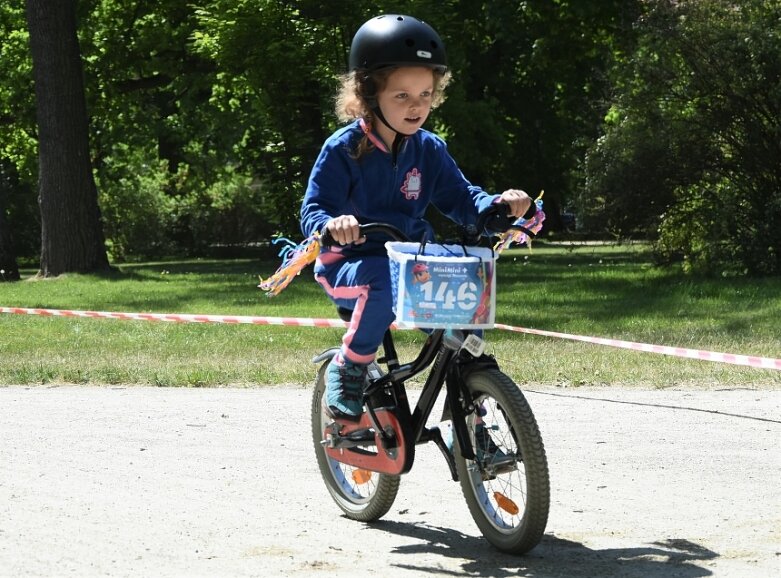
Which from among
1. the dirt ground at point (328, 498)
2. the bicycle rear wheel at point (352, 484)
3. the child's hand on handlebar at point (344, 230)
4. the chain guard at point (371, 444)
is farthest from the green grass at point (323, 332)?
the child's hand on handlebar at point (344, 230)

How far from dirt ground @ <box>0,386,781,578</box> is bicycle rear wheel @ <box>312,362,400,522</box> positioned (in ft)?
0.24

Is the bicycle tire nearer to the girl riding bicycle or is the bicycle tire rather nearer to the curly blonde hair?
the girl riding bicycle

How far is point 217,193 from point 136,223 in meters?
3.05

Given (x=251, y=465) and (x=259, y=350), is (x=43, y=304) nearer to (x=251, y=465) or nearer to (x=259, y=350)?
Answer: (x=259, y=350)

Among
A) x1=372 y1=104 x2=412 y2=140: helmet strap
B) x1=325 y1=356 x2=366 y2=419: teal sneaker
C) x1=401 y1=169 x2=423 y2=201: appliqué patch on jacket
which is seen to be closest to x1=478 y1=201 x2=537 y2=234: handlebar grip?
x1=401 y1=169 x2=423 y2=201: appliqué patch on jacket

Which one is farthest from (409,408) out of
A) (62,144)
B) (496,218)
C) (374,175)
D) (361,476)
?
(62,144)

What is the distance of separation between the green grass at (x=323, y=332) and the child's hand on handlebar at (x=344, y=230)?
5112 millimetres

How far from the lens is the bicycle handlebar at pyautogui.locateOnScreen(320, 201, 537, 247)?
4.75 m

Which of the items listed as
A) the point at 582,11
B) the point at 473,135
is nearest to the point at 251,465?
the point at 582,11

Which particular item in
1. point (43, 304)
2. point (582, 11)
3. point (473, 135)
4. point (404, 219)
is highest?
point (582, 11)

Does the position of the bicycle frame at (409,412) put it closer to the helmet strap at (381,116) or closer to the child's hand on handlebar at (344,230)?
the child's hand on handlebar at (344,230)

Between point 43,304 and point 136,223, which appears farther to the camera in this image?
point 136,223

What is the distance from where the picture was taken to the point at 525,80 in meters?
38.8

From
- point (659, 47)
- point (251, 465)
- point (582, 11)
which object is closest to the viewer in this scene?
point (251, 465)
